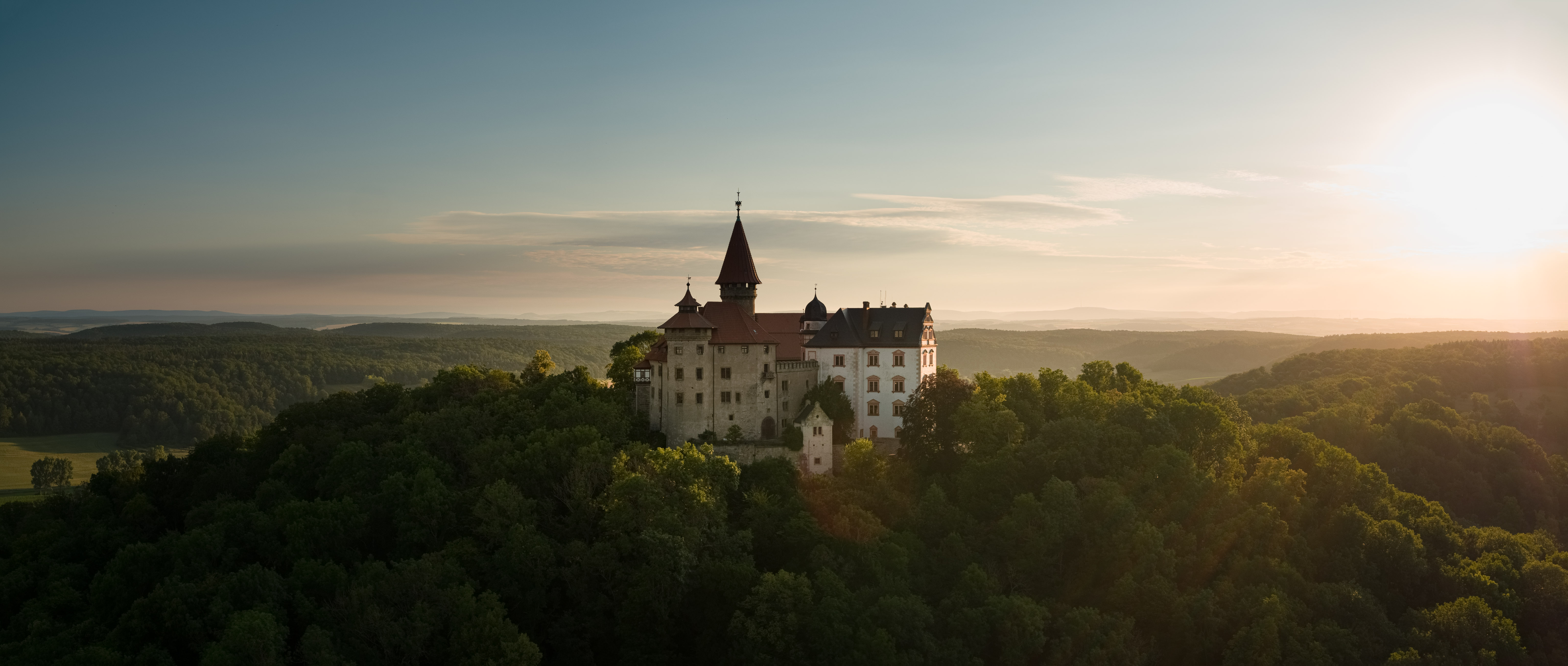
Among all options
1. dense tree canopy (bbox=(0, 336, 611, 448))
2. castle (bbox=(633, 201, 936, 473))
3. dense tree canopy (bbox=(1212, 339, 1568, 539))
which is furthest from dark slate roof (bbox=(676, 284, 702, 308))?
dense tree canopy (bbox=(0, 336, 611, 448))

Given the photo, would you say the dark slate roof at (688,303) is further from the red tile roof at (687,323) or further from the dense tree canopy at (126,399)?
the dense tree canopy at (126,399)

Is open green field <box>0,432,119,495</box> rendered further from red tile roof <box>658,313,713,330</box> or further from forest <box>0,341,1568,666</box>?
red tile roof <box>658,313,713,330</box>

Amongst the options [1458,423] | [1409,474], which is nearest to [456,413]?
[1409,474]

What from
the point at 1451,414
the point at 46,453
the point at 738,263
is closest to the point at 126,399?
the point at 46,453

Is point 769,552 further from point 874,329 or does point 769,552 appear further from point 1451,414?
point 1451,414

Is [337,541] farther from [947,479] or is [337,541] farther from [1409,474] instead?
[1409,474]

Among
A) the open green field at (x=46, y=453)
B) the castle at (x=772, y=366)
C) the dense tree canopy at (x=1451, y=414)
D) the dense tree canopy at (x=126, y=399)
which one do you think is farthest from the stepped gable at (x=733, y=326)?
the open green field at (x=46, y=453)
